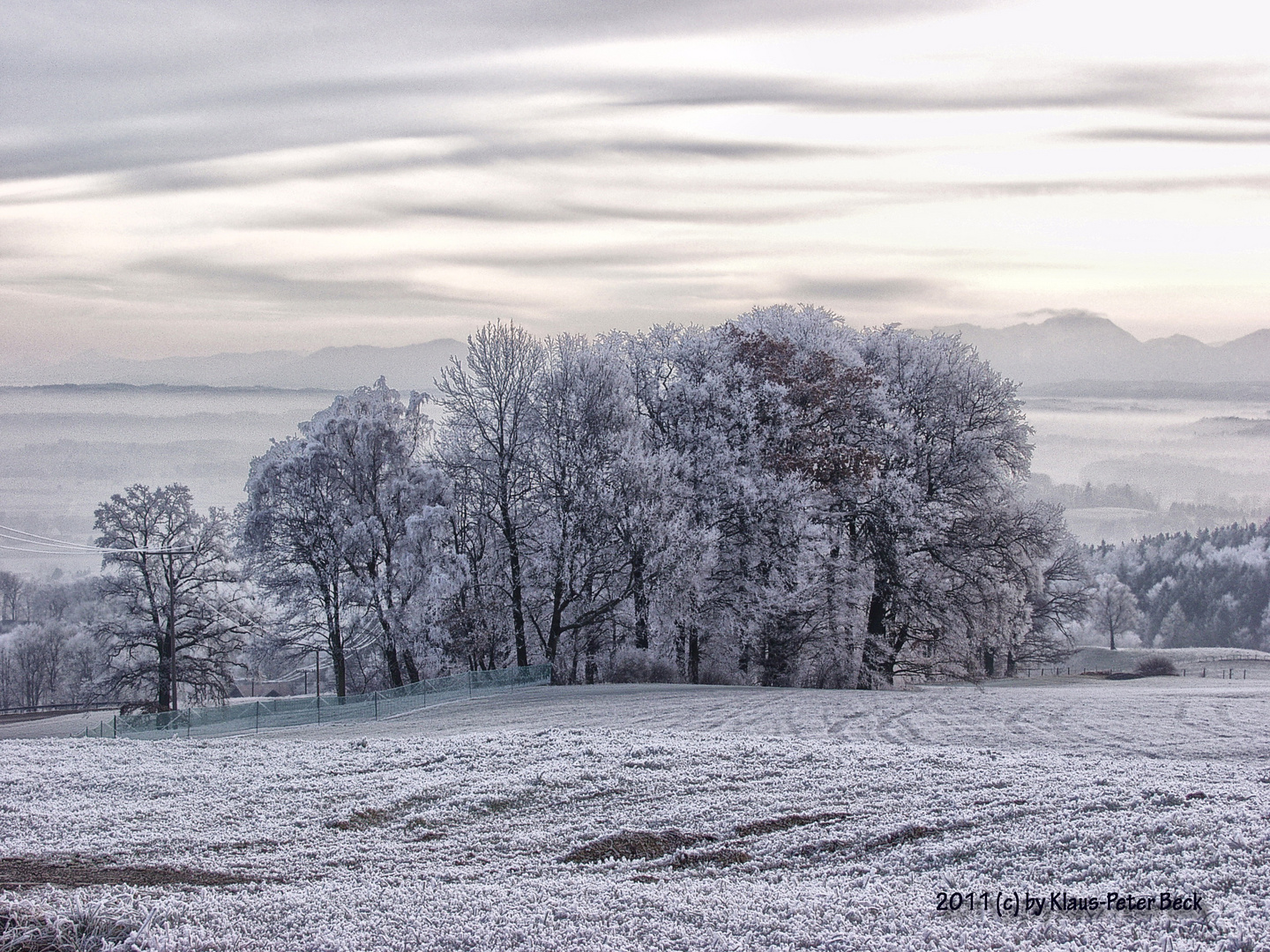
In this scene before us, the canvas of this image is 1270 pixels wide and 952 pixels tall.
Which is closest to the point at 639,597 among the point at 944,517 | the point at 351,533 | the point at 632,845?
the point at 351,533

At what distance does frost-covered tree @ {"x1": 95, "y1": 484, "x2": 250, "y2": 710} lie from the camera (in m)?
45.1

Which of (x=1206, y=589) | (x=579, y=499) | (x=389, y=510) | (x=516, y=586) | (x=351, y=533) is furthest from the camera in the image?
(x=1206, y=589)

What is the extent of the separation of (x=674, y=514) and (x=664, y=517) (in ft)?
1.46

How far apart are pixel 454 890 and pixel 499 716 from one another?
55.2 feet

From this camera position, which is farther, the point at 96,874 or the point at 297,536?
the point at 297,536

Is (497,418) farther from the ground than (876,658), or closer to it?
farther from the ground

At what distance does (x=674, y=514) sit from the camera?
3834cm

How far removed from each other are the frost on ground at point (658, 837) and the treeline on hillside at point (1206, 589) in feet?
411

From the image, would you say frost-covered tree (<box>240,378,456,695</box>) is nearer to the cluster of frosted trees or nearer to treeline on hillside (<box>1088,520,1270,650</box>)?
the cluster of frosted trees

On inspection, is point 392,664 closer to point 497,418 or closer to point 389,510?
point 389,510

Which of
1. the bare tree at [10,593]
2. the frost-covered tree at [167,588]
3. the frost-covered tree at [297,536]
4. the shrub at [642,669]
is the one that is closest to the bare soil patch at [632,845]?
the shrub at [642,669]

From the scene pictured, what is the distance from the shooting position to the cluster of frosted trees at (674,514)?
37.9m

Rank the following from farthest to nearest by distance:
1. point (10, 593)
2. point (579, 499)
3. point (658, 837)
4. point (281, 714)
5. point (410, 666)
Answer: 1. point (10, 593)
2. point (410, 666)
3. point (579, 499)
4. point (281, 714)
5. point (658, 837)

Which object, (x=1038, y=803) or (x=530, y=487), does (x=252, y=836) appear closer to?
(x=1038, y=803)
